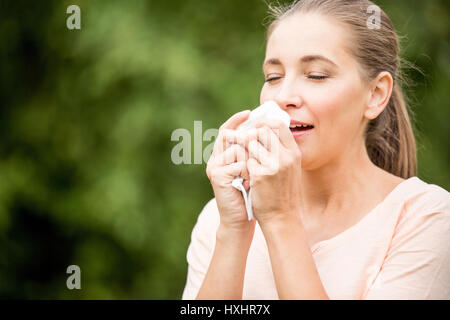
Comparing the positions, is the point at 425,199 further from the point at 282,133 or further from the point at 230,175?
the point at 230,175

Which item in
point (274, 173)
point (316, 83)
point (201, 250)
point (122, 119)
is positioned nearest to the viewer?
point (274, 173)

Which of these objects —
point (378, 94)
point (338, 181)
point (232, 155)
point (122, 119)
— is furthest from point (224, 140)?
point (122, 119)

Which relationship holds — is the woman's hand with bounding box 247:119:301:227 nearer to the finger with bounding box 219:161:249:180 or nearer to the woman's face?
the finger with bounding box 219:161:249:180

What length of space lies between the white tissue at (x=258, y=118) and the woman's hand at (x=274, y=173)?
5 cm

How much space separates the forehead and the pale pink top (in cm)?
52

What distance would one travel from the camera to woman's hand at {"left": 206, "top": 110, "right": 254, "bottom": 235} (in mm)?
1674

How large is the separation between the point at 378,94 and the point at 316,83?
305mm

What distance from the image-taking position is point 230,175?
1685 millimetres

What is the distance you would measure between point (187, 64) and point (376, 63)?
5.06 feet

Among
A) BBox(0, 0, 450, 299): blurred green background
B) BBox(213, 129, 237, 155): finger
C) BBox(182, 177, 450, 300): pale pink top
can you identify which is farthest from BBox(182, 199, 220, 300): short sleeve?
BBox(0, 0, 450, 299): blurred green background

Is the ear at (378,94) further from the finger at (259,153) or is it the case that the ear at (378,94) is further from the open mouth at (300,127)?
the finger at (259,153)

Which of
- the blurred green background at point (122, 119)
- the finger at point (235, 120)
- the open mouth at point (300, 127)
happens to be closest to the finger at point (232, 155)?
the finger at point (235, 120)

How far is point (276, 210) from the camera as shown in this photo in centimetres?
159
